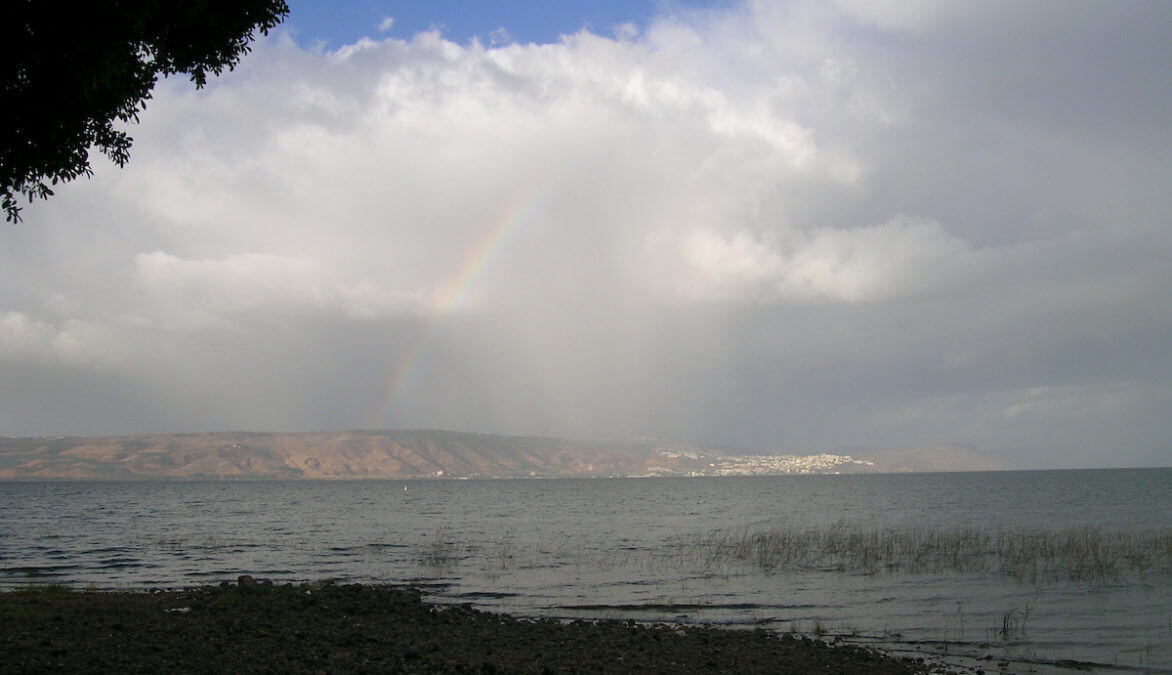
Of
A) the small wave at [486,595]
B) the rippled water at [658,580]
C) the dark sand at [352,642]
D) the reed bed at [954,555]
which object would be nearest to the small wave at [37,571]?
the rippled water at [658,580]

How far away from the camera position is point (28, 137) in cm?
1110

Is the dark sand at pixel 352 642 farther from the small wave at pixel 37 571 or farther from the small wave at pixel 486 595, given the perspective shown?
the small wave at pixel 37 571

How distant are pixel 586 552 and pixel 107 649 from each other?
32.3 m

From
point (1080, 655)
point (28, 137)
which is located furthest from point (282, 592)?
point (1080, 655)

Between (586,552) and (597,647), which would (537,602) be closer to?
(597,647)

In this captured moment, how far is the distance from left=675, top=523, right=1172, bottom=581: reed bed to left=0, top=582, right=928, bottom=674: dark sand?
18.4 m

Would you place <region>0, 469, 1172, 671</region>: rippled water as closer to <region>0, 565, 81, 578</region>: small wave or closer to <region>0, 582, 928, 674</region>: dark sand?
<region>0, 565, 81, 578</region>: small wave

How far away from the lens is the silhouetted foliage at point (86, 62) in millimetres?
9773

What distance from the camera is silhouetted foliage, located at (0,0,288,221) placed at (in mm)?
9773

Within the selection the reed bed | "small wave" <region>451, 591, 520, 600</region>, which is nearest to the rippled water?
"small wave" <region>451, 591, 520, 600</region>

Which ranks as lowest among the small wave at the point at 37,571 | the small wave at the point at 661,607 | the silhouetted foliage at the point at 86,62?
the small wave at the point at 37,571

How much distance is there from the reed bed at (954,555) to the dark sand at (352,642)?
18.4m

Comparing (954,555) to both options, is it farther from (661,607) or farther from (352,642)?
(352,642)

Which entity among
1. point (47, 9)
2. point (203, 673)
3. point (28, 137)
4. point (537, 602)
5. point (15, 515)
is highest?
point (47, 9)
